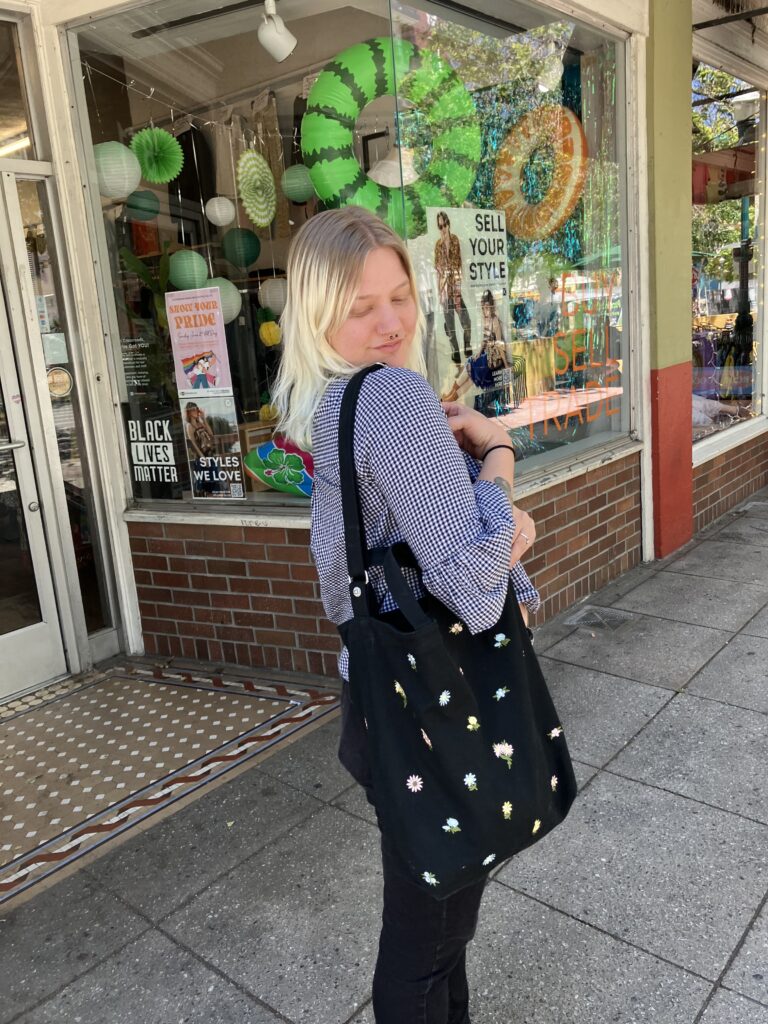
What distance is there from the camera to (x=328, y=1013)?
205cm

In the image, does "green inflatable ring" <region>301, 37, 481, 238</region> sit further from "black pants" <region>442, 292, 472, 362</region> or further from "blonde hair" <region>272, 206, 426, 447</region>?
"blonde hair" <region>272, 206, 426, 447</region>

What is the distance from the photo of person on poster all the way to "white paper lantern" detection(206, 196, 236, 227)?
105 cm

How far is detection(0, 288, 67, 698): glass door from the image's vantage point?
12.9 feet

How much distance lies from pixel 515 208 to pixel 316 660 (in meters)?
2.61

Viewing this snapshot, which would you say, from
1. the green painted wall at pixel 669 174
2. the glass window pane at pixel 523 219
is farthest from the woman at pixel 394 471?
the green painted wall at pixel 669 174

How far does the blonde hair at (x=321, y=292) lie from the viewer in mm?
1409

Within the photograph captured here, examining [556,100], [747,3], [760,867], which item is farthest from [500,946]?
[747,3]

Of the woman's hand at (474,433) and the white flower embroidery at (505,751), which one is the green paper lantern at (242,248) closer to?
the woman's hand at (474,433)

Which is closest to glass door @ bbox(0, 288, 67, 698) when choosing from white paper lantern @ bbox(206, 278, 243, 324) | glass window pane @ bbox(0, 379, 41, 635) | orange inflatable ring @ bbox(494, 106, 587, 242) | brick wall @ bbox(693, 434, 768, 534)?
glass window pane @ bbox(0, 379, 41, 635)

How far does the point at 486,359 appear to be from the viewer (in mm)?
4270

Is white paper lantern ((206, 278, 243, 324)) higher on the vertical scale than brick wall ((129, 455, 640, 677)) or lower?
higher

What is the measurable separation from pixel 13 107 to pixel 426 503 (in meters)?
3.71

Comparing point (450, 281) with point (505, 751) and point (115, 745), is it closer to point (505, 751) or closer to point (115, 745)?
point (115, 745)

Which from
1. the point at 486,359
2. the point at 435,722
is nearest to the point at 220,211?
the point at 486,359
